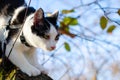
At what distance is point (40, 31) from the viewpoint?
2805mm

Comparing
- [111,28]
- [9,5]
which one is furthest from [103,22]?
[9,5]

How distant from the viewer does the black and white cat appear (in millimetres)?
2734

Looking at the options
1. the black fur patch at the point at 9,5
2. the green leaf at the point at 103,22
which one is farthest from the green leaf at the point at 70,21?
the black fur patch at the point at 9,5

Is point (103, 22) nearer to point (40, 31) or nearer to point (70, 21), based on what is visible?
point (70, 21)

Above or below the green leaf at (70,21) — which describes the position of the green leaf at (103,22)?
below

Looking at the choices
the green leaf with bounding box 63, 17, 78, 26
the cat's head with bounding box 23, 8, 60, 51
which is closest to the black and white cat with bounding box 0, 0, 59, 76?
the cat's head with bounding box 23, 8, 60, 51

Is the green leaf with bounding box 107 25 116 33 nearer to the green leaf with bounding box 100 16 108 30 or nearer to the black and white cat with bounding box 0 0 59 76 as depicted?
the green leaf with bounding box 100 16 108 30

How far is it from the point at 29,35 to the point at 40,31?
8cm

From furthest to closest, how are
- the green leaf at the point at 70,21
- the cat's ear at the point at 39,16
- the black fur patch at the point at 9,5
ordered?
the black fur patch at the point at 9,5, the cat's ear at the point at 39,16, the green leaf at the point at 70,21

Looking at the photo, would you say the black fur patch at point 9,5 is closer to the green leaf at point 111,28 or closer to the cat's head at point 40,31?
the cat's head at point 40,31

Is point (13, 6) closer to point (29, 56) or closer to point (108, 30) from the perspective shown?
point (29, 56)

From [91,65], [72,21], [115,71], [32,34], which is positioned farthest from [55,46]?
[115,71]

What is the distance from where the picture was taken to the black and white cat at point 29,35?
8.97 feet

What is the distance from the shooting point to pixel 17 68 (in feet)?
9.08
